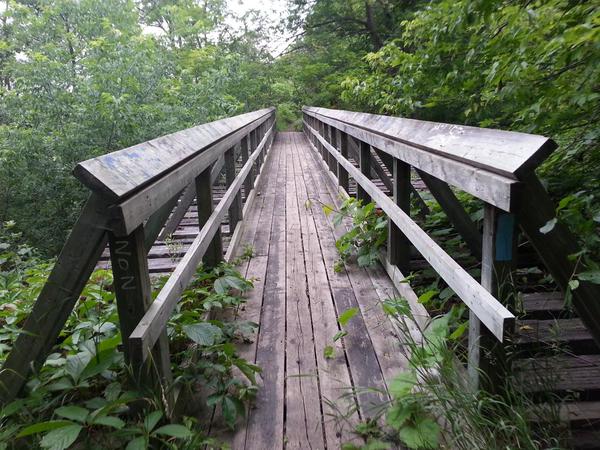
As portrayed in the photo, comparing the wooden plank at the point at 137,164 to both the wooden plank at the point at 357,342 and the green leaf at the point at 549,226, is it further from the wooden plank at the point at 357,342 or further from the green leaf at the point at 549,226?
the green leaf at the point at 549,226

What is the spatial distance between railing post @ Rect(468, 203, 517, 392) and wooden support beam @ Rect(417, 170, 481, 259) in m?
1.02

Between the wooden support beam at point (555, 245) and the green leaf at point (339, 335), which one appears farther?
the green leaf at point (339, 335)

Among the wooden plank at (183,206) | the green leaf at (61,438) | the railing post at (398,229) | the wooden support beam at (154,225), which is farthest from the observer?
the wooden plank at (183,206)

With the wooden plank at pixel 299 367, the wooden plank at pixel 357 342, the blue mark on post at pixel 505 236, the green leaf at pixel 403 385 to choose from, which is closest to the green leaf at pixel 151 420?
the wooden plank at pixel 299 367

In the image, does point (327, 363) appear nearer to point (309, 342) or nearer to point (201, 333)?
point (309, 342)

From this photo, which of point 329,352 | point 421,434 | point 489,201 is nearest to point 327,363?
point 329,352

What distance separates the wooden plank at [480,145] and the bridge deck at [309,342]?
1007 mm

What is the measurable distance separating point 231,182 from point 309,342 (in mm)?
2192

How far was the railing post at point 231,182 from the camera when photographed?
4.25m

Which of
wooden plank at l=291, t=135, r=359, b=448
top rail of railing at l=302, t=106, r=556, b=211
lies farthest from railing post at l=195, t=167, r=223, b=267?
top rail of railing at l=302, t=106, r=556, b=211

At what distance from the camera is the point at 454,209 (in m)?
2.64

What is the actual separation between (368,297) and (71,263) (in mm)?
1968

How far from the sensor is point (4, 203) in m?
10.2

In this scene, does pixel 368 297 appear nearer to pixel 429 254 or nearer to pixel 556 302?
pixel 429 254
